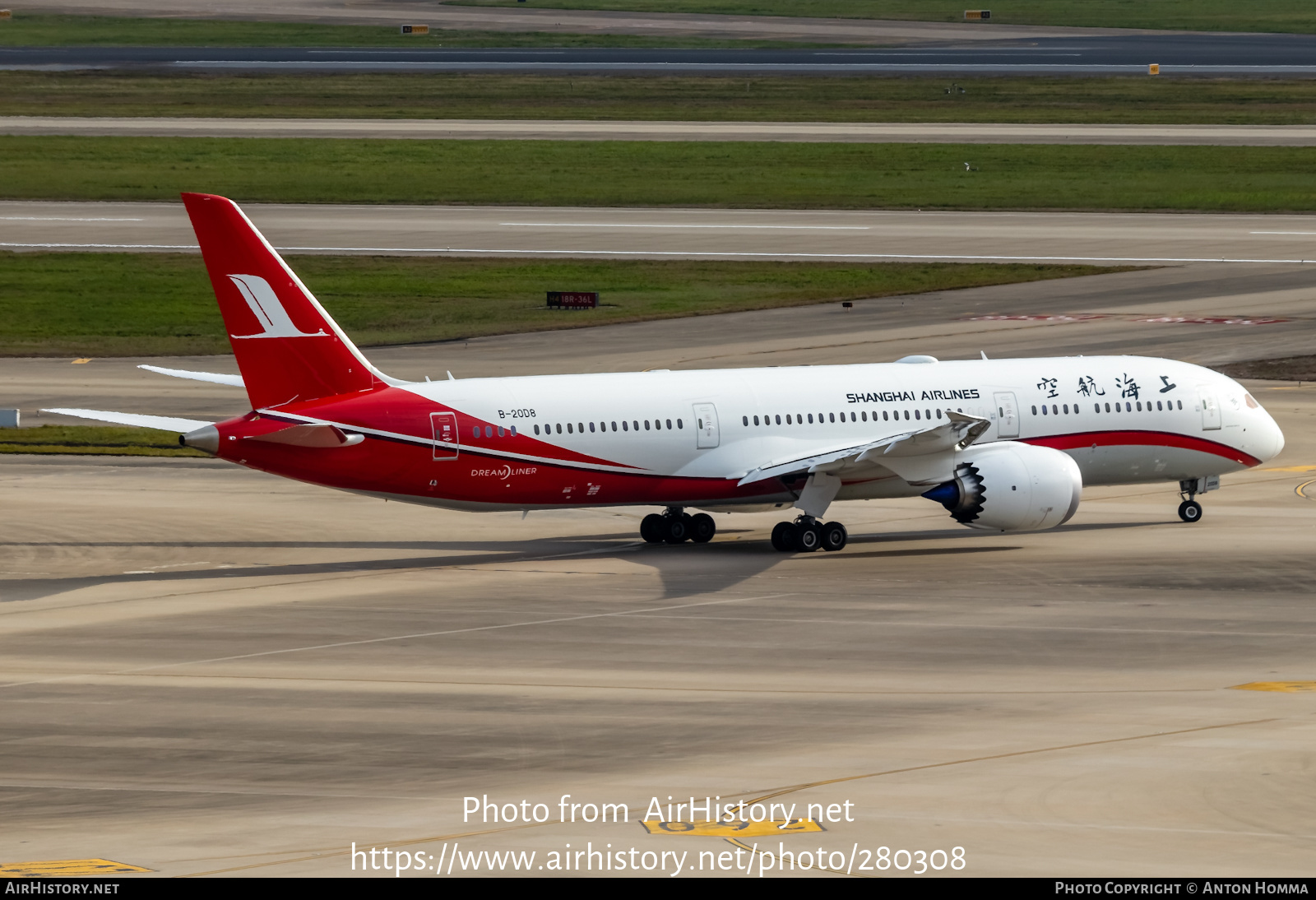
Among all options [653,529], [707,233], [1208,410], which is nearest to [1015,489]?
[1208,410]

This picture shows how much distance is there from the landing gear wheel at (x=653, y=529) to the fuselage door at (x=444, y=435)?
6371mm

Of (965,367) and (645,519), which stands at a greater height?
(965,367)

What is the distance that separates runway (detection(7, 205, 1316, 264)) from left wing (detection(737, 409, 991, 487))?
49958mm

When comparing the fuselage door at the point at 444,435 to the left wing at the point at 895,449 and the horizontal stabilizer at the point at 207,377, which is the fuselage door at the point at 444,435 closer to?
the left wing at the point at 895,449

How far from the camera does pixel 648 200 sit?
11438cm

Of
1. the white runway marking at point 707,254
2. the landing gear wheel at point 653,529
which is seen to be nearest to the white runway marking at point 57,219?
the white runway marking at point 707,254

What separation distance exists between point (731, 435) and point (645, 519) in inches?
139

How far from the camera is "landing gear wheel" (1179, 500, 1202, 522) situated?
171 feet

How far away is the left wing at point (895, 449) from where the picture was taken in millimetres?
45594

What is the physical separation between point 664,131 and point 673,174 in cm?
1717

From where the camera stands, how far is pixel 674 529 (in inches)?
1954

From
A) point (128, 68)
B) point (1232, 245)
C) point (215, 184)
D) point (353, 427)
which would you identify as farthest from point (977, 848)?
point (128, 68)

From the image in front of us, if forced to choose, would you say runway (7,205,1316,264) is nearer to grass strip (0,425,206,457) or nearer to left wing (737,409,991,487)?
grass strip (0,425,206,457)

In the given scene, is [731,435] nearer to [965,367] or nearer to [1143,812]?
[965,367]
